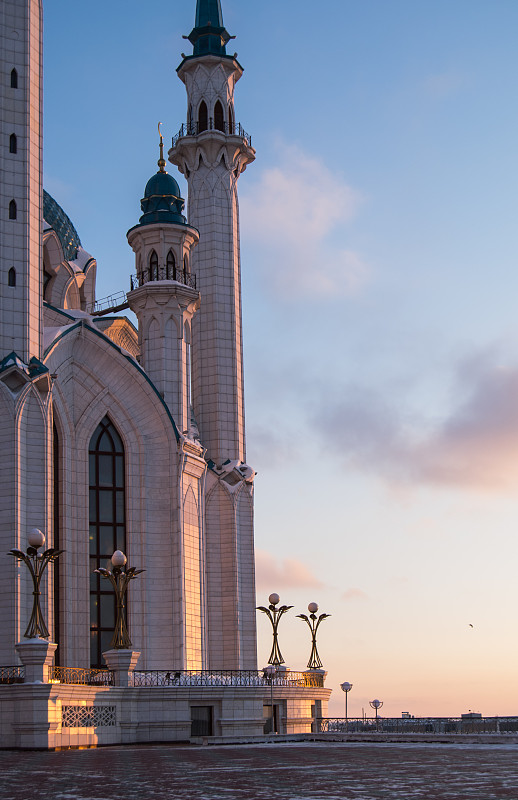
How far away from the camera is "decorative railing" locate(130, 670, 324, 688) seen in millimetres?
40000

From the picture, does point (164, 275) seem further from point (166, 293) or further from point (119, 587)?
point (119, 587)

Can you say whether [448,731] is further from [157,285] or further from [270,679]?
[157,285]

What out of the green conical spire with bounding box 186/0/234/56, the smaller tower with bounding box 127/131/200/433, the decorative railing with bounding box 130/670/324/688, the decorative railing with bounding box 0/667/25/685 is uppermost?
the green conical spire with bounding box 186/0/234/56

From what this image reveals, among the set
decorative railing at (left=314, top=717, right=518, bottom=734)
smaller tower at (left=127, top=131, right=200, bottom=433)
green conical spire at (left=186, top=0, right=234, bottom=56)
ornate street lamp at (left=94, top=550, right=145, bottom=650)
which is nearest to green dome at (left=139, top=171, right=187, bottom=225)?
smaller tower at (left=127, top=131, right=200, bottom=433)

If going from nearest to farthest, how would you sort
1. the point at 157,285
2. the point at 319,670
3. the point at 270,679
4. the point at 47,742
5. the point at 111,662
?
the point at 47,742
the point at 111,662
the point at 270,679
the point at 319,670
the point at 157,285

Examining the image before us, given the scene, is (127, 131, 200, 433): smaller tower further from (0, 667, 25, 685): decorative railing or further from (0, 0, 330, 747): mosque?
(0, 667, 25, 685): decorative railing

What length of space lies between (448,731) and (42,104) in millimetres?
29169

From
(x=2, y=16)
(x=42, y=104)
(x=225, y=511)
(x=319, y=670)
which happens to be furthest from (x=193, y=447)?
(x=2, y=16)

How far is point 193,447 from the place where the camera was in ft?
160

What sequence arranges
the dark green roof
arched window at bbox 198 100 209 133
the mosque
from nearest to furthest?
the mosque → the dark green roof → arched window at bbox 198 100 209 133

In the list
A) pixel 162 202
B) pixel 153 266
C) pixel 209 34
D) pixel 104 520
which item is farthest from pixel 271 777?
pixel 209 34

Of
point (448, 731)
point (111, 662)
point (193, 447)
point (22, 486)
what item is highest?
point (193, 447)

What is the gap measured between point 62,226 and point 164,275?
860 centimetres

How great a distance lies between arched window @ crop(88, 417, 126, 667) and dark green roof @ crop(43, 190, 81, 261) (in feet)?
44.0
